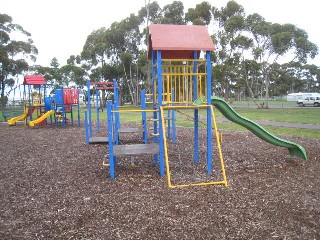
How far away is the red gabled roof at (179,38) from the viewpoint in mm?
6102

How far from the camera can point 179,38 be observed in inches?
248

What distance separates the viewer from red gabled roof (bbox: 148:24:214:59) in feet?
20.0

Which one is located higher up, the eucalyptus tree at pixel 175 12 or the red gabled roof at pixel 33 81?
the eucalyptus tree at pixel 175 12

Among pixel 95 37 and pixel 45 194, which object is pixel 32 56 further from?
pixel 45 194

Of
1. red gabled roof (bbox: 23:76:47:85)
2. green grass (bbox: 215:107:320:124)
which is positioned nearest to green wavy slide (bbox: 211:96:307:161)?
green grass (bbox: 215:107:320:124)

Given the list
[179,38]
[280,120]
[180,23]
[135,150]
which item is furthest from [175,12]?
[135,150]

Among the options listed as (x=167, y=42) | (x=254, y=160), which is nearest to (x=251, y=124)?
(x=254, y=160)

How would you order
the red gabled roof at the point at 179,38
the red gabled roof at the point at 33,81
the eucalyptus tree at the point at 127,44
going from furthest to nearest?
1. the eucalyptus tree at the point at 127,44
2. the red gabled roof at the point at 33,81
3. the red gabled roof at the point at 179,38

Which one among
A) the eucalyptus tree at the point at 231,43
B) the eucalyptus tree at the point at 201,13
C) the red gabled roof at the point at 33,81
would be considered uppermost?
the eucalyptus tree at the point at 201,13

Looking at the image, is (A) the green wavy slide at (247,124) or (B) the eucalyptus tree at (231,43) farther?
(B) the eucalyptus tree at (231,43)

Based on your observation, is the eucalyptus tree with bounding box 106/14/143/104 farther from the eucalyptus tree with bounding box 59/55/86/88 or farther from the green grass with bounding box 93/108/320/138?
the green grass with bounding box 93/108/320/138

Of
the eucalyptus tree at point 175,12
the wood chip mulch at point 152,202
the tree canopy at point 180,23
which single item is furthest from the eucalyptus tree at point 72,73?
the wood chip mulch at point 152,202

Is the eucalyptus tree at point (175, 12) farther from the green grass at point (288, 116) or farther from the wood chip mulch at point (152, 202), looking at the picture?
the wood chip mulch at point (152, 202)

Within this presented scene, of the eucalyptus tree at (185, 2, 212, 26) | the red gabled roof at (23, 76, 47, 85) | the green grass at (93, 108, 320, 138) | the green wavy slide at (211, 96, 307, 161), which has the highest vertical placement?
the eucalyptus tree at (185, 2, 212, 26)
